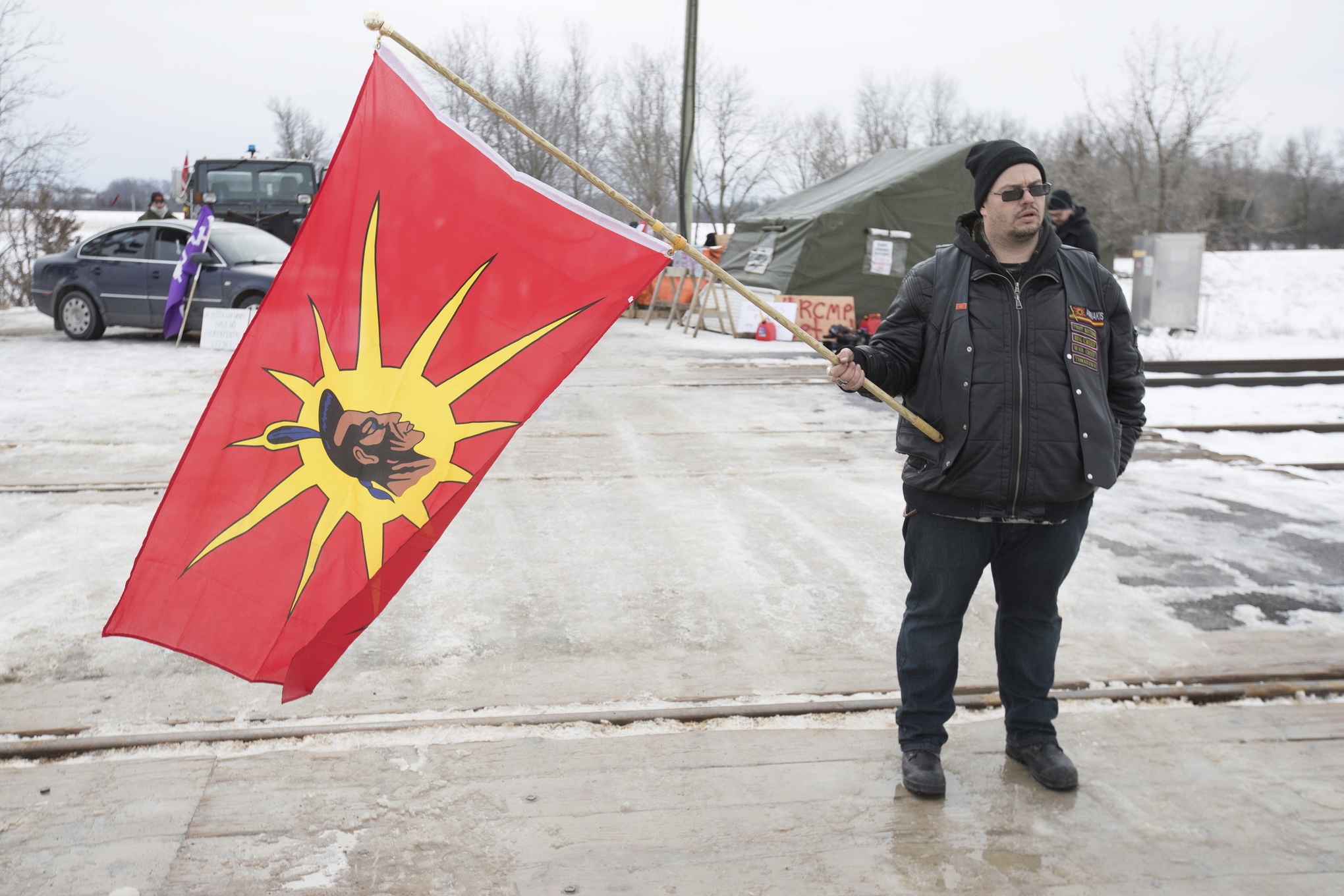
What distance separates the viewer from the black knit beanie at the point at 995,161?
2900 mm

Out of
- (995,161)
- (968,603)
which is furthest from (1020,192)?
(968,603)

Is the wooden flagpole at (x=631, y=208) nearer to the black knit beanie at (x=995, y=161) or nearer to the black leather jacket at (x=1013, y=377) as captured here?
the black leather jacket at (x=1013, y=377)

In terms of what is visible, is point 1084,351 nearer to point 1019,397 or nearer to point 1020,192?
point 1019,397

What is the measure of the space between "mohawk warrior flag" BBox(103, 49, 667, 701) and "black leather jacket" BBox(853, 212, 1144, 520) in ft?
2.87

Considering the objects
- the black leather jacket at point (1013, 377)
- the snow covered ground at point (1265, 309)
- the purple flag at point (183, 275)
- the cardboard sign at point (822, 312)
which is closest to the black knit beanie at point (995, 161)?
the black leather jacket at point (1013, 377)

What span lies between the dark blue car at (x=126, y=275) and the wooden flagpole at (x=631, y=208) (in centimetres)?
1184

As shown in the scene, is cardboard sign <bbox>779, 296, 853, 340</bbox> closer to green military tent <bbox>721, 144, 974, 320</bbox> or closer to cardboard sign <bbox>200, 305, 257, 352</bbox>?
green military tent <bbox>721, 144, 974, 320</bbox>

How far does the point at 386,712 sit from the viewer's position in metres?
3.58

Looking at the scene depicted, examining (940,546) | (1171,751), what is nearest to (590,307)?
(940,546)

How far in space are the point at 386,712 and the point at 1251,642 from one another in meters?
3.44

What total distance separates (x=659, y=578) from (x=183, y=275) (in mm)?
11046

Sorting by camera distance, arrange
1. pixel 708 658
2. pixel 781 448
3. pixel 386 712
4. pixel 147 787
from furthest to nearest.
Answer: pixel 781 448 → pixel 708 658 → pixel 386 712 → pixel 147 787

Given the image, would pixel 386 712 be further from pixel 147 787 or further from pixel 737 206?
pixel 737 206

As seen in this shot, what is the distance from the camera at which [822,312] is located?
671 inches
